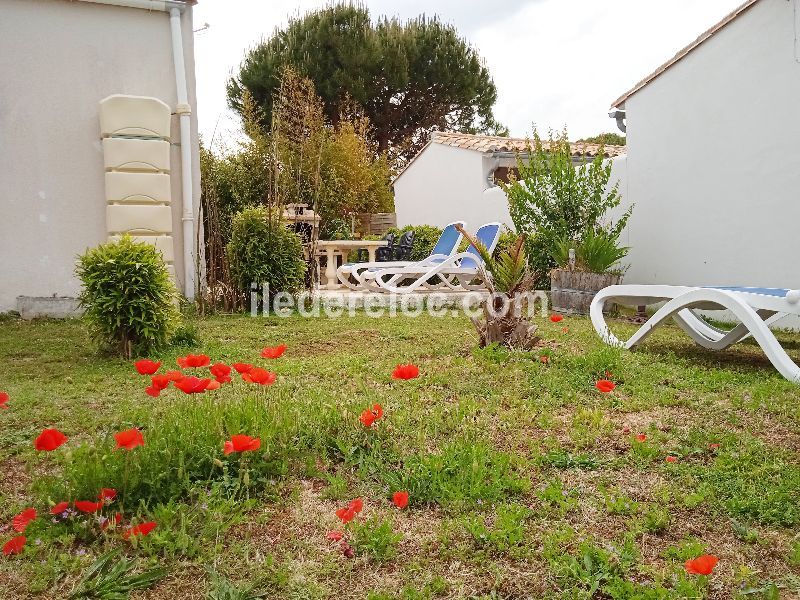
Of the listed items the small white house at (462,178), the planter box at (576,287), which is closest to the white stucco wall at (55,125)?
the planter box at (576,287)

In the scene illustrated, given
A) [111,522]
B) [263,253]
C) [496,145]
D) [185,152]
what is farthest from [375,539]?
[496,145]

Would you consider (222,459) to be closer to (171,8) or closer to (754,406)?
(754,406)

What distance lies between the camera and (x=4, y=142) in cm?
768

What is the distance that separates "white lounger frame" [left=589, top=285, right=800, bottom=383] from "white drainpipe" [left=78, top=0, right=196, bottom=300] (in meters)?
5.33

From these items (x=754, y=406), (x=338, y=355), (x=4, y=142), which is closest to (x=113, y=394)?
(x=338, y=355)

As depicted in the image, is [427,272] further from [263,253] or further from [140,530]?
[140,530]

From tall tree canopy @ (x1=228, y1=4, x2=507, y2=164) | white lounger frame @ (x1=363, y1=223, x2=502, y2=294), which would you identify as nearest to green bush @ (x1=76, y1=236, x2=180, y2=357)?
white lounger frame @ (x1=363, y1=223, x2=502, y2=294)

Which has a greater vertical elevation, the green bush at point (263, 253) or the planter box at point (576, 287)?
the green bush at point (263, 253)

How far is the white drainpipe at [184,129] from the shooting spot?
27.2 feet

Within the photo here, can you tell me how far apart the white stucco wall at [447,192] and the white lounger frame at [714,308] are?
25.8 ft

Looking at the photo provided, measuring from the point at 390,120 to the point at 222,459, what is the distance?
78.7 ft

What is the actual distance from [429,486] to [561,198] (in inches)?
282

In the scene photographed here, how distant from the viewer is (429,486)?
2551mm

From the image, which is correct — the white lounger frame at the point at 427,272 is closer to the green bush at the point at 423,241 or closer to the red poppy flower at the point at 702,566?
the green bush at the point at 423,241
